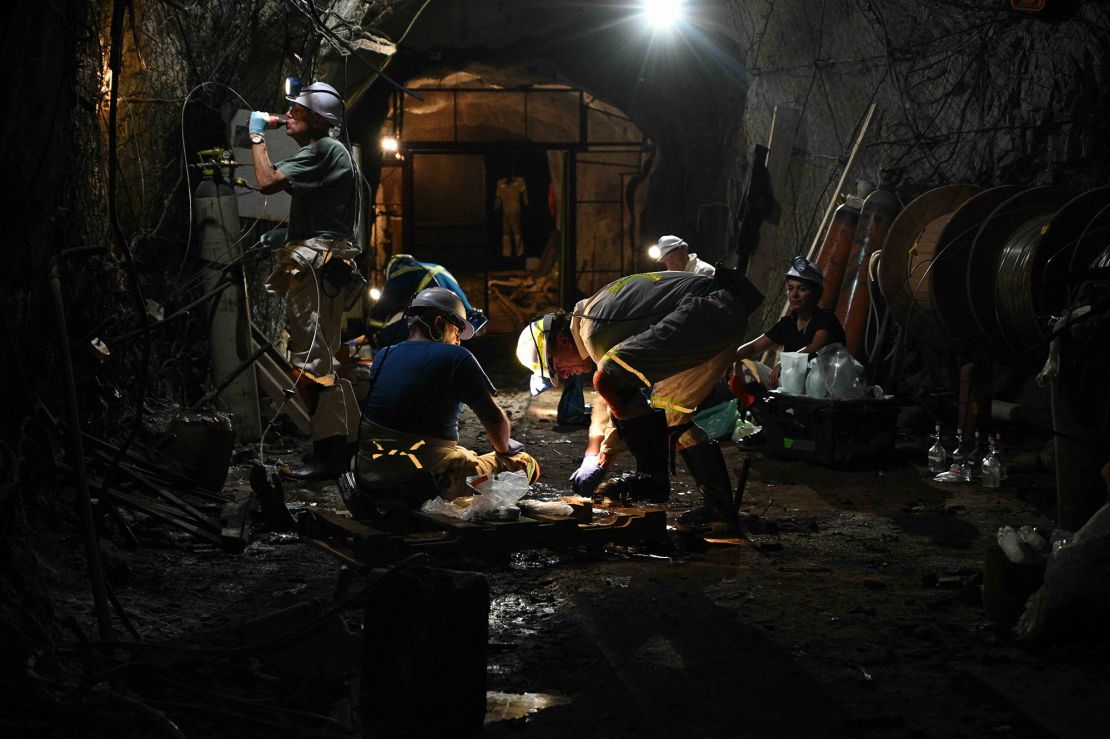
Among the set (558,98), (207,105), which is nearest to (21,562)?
(207,105)

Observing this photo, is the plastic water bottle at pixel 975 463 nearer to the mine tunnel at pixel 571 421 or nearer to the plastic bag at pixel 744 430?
the mine tunnel at pixel 571 421

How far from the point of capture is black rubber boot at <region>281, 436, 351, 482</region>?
8.36 metres

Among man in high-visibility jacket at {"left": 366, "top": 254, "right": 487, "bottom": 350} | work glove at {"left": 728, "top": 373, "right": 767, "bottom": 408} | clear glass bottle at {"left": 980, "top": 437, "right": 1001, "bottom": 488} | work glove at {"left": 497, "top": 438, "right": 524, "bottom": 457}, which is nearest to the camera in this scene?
work glove at {"left": 497, "top": 438, "right": 524, "bottom": 457}

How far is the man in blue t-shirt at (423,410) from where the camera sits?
6227 millimetres

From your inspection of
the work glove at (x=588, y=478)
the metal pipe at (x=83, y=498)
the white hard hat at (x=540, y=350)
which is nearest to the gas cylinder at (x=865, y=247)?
the white hard hat at (x=540, y=350)

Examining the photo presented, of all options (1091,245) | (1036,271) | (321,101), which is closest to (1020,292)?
(1036,271)

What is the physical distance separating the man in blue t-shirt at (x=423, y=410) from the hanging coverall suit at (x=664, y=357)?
0.87 metres

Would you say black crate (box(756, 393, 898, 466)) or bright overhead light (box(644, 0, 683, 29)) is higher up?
bright overhead light (box(644, 0, 683, 29))

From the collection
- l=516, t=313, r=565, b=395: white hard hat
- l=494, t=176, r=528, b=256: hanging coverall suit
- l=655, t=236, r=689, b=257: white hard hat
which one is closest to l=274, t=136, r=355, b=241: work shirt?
l=516, t=313, r=565, b=395: white hard hat

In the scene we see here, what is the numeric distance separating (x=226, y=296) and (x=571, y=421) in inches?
147

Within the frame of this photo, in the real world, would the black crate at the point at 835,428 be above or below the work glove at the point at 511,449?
below

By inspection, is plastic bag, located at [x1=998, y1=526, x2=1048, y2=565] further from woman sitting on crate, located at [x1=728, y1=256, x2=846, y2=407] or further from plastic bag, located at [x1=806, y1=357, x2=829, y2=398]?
woman sitting on crate, located at [x1=728, y1=256, x2=846, y2=407]

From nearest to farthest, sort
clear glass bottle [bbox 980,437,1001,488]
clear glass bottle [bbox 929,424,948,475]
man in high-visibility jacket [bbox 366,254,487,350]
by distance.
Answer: clear glass bottle [bbox 980,437,1001,488]
clear glass bottle [bbox 929,424,948,475]
man in high-visibility jacket [bbox 366,254,487,350]

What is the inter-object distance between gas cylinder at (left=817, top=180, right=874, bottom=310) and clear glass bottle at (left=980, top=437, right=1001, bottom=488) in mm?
3333
